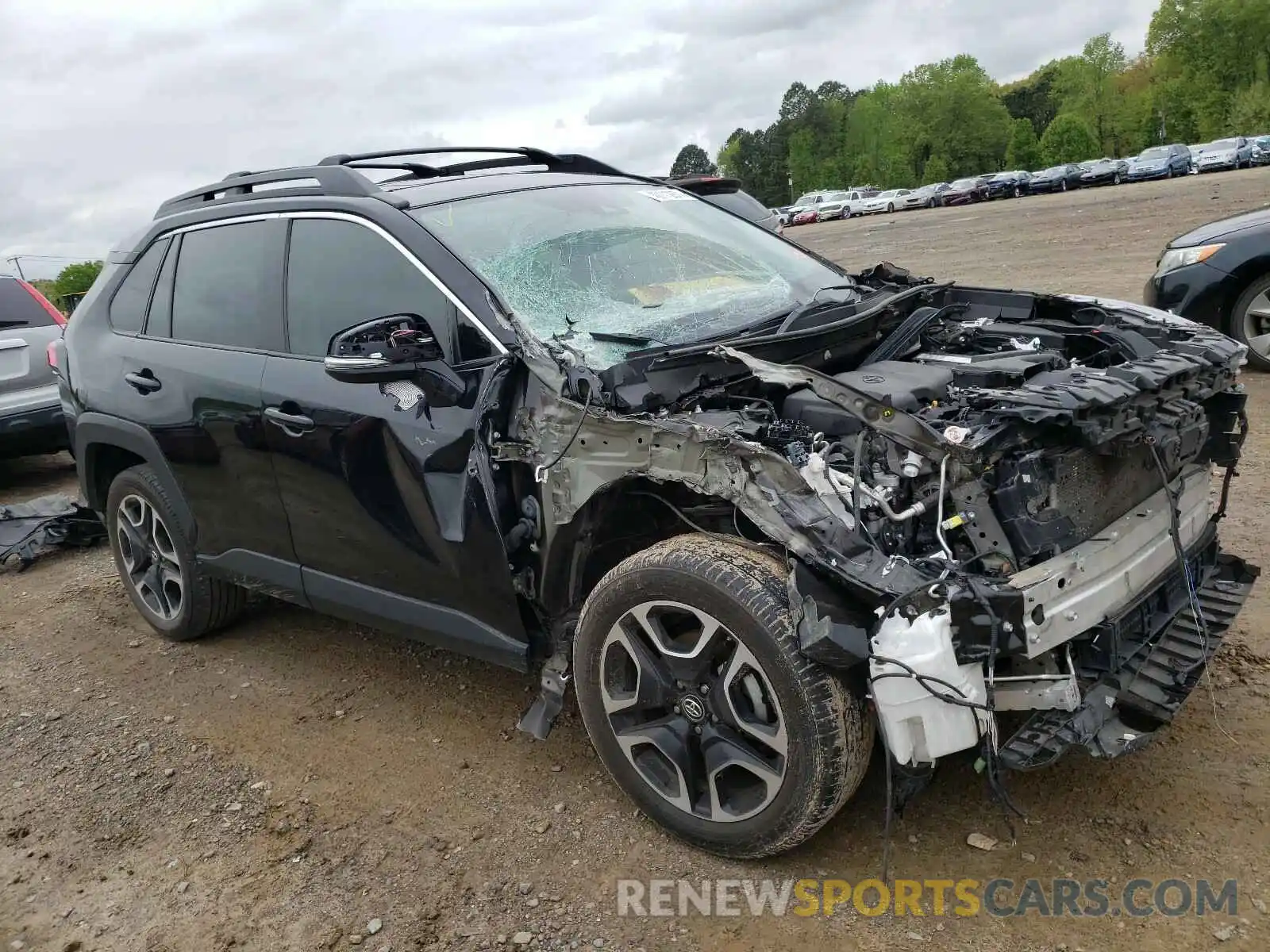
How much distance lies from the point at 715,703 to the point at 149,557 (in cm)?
325

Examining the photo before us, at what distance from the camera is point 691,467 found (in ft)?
8.86

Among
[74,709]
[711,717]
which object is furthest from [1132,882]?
[74,709]

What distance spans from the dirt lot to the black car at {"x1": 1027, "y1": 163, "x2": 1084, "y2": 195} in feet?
142

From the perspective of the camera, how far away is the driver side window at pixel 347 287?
10.9 feet

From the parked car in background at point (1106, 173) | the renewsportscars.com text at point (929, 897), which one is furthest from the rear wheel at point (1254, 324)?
the parked car in background at point (1106, 173)

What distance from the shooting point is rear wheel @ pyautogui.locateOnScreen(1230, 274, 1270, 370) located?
6.84m

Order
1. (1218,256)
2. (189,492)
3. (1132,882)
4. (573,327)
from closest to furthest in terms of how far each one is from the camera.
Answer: (1132,882) < (573,327) < (189,492) < (1218,256)

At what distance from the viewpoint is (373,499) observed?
342 cm

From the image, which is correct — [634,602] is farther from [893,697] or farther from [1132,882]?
[1132,882]

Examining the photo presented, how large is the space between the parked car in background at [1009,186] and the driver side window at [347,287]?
45.8 m

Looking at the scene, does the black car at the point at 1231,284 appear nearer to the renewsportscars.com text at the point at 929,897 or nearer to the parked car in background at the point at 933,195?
the renewsportscars.com text at the point at 929,897

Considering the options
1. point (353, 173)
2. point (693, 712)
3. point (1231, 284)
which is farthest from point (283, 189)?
point (1231, 284)

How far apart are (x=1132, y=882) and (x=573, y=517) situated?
179 centimetres

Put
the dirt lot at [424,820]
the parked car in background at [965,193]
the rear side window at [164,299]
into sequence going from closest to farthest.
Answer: the dirt lot at [424,820] → the rear side window at [164,299] → the parked car in background at [965,193]
